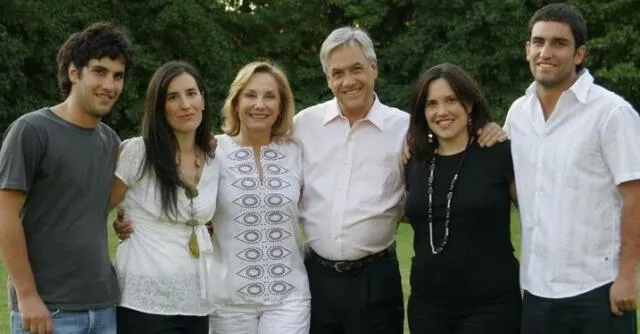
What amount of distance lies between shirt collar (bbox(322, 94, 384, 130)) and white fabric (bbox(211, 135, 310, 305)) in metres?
0.52

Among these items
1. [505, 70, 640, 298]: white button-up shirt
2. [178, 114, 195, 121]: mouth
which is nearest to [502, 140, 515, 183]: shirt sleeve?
[505, 70, 640, 298]: white button-up shirt

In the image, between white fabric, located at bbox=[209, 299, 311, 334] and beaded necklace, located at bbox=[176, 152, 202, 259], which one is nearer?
beaded necklace, located at bbox=[176, 152, 202, 259]

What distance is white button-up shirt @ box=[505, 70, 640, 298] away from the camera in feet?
16.1

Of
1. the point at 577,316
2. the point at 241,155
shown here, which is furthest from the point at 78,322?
the point at 577,316

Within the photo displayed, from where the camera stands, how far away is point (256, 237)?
5523 millimetres

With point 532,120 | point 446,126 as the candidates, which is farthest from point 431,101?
point 532,120

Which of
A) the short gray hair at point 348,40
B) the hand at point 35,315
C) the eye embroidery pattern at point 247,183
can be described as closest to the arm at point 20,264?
the hand at point 35,315

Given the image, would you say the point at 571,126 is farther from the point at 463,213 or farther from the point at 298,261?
the point at 298,261

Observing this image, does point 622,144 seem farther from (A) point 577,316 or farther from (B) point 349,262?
(B) point 349,262

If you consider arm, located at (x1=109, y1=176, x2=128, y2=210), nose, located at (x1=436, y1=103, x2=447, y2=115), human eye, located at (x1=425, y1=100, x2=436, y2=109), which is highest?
human eye, located at (x1=425, y1=100, x2=436, y2=109)

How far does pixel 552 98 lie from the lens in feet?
16.9

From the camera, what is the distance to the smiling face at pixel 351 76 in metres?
5.79

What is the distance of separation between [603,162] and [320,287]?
1.75 meters

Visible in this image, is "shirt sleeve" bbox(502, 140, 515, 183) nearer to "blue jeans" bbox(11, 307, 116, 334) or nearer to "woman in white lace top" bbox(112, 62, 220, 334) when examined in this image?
"woman in white lace top" bbox(112, 62, 220, 334)
